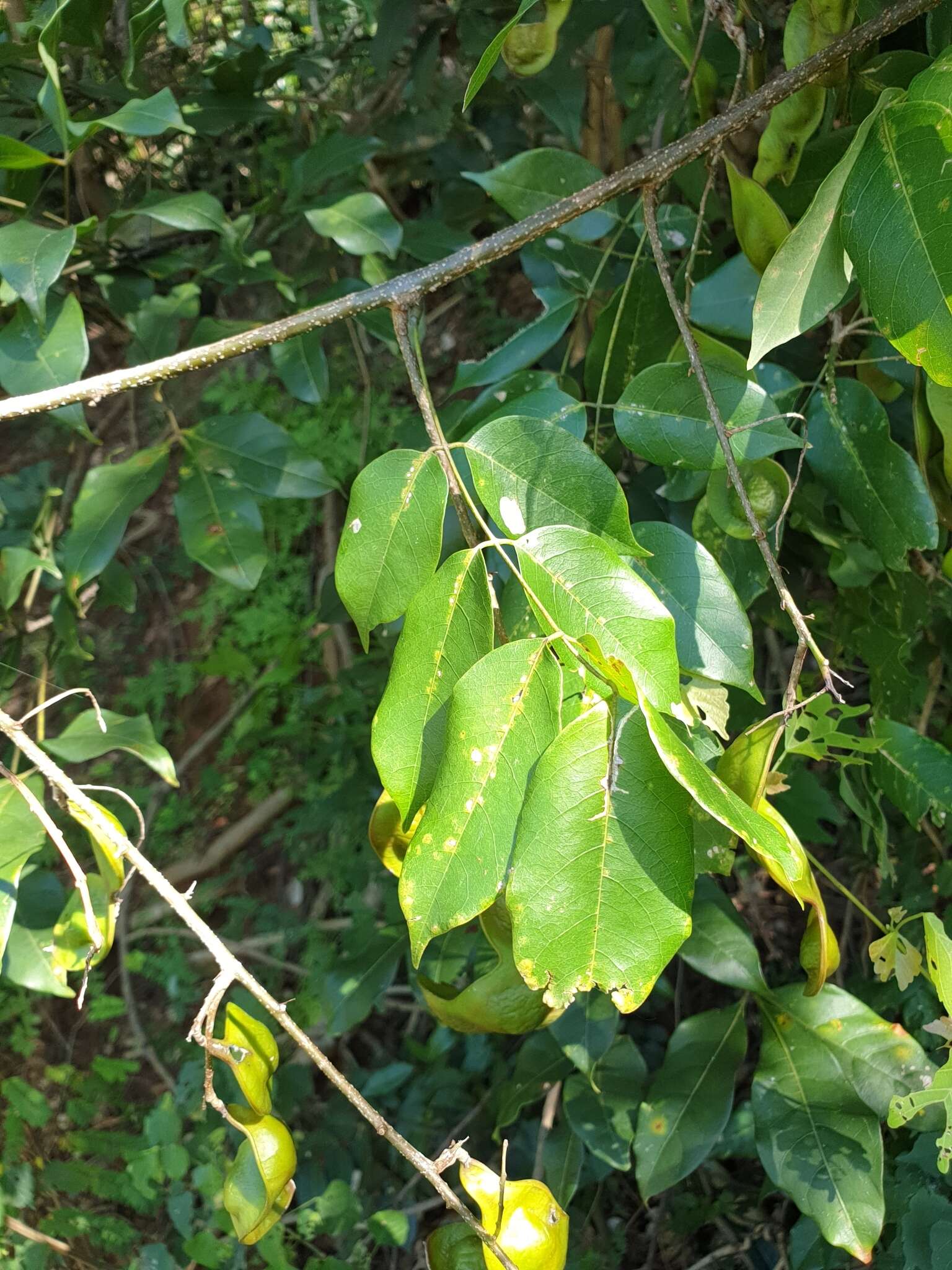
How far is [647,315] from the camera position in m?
0.84

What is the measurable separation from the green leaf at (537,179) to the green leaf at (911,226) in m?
0.40

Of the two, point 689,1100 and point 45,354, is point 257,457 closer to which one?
point 45,354

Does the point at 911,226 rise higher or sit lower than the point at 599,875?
higher

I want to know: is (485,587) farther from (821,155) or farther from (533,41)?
(533,41)

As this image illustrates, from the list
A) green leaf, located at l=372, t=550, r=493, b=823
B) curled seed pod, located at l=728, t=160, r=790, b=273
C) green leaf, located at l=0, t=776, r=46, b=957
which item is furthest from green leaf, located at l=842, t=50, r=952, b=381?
green leaf, located at l=0, t=776, r=46, b=957

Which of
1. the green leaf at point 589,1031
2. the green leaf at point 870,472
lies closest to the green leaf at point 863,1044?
the green leaf at point 589,1031

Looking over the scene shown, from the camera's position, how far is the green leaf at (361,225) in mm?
1113

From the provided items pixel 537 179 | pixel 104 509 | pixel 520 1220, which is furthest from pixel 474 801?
pixel 104 509

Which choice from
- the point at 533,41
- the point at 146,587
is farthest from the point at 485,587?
the point at 146,587

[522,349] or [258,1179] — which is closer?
[258,1179]

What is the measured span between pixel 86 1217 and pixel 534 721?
4.68 feet

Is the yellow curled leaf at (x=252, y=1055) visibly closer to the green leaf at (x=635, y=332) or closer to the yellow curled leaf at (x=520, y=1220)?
the yellow curled leaf at (x=520, y=1220)

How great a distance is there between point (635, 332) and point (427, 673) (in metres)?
0.43

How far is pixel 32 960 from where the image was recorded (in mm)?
1007
